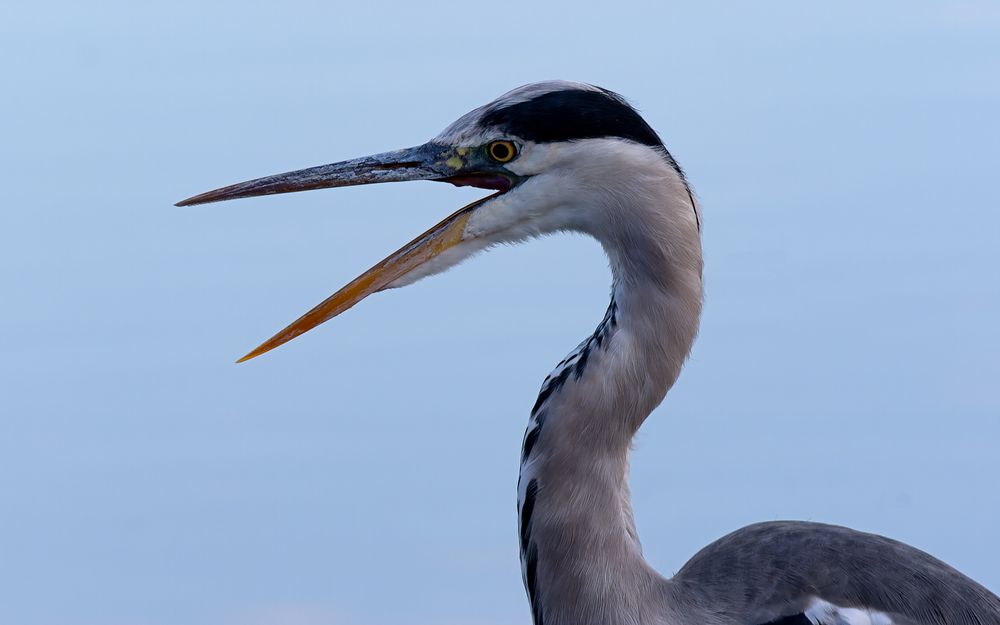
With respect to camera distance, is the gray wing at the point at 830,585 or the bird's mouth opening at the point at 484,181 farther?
the bird's mouth opening at the point at 484,181

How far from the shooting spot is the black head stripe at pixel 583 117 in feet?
9.31

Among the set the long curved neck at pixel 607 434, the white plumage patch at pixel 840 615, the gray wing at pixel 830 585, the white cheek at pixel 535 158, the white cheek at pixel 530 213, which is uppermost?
the white cheek at pixel 535 158

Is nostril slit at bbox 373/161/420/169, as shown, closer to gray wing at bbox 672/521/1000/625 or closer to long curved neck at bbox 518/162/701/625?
long curved neck at bbox 518/162/701/625

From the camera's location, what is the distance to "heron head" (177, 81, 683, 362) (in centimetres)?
284

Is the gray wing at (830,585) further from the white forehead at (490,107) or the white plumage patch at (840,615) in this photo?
the white forehead at (490,107)

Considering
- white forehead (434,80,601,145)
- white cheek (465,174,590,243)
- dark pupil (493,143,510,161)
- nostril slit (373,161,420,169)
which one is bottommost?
white cheek (465,174,590,243)

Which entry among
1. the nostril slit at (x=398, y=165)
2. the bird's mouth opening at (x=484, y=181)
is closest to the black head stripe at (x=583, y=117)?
the bird's mouth opening at (x=484, y=181)

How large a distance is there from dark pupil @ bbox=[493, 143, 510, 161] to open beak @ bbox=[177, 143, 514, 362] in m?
0.03

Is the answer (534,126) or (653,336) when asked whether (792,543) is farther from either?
(534,126)

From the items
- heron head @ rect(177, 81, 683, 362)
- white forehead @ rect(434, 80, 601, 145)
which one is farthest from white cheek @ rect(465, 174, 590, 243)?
white forehead @ rect(434, 80, 601, 145)

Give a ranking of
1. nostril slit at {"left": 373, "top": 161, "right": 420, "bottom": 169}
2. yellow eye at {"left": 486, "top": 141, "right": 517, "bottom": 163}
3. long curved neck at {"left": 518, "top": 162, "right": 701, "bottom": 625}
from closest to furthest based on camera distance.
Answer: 1. long curved neck at {"left": 518, "top": 162, "right": 701, "bottom": 625}
2. yellow eye at {"left": 486, "top": 141, "right": 517, "bottom": 163}
3. nostril slit at {"left": 373, "top": 161, "right": 420, "bottom": 169}

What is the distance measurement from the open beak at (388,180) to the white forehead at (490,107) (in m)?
0.03

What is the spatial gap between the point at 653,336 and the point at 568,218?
12.3 inches

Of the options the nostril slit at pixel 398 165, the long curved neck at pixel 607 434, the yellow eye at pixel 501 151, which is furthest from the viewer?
the nostril slit at pixel 398 165
